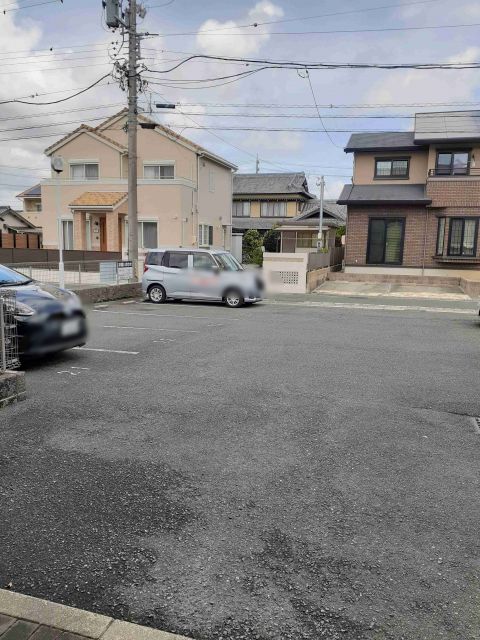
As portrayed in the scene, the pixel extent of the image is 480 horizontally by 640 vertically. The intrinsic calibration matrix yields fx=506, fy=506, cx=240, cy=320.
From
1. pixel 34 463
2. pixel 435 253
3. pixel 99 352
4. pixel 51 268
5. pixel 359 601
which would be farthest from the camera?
pixel 435 253

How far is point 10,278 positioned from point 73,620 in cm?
605

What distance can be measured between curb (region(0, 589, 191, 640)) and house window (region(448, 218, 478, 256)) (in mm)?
22332

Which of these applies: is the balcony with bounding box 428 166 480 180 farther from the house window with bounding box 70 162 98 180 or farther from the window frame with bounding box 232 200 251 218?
the window frame with bounding box 232 200 251 218

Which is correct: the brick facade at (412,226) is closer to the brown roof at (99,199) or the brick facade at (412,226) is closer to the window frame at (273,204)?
the brown roof at (99,199)

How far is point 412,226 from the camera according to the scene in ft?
73.1

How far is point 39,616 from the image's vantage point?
7.48 ft

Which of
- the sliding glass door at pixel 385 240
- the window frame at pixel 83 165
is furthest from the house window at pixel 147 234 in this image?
the sliding glass door at pixel 385 240

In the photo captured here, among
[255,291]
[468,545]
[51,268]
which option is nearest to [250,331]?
[255,291]

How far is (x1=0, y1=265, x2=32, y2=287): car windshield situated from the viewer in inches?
282

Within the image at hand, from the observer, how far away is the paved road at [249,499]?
2418mm

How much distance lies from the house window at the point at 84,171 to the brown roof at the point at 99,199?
1516mm

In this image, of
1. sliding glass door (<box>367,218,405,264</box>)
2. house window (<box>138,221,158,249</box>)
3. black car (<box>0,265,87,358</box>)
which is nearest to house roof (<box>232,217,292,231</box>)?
house window (<box>138,221,158,249</box>)

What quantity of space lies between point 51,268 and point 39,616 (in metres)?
15.3

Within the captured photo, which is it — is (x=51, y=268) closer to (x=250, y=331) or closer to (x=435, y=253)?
(x=250, y=331)
